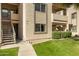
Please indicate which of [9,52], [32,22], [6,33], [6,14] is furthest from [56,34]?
[6,14]

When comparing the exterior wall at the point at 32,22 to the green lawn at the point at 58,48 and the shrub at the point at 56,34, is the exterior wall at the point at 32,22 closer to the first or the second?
the shrub at the point at 56,34

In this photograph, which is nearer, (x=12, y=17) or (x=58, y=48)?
(x=58, y=48)

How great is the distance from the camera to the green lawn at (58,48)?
20.4 feet

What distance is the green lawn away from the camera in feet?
20.4

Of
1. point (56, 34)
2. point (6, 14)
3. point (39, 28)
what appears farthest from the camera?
point (39, 28)

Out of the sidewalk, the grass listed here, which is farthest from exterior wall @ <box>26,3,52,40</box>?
the grass

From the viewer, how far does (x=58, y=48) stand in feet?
20.7

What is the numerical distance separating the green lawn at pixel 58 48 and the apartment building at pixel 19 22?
1.56 feet

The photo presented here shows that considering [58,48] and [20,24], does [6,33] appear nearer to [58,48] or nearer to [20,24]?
[20,24]

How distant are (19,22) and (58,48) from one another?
1.86 meters

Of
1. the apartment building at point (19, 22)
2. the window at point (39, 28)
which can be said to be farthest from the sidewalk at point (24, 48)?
→ the window at point (39, 28)

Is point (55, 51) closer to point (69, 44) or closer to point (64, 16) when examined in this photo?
point (69, 44)

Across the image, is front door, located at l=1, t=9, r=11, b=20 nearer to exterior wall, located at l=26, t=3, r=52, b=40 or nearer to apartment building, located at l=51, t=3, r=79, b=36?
exterior wall, located at l=26, t=3, r=52, b=40

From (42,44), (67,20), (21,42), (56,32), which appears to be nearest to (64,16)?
(67,20)
